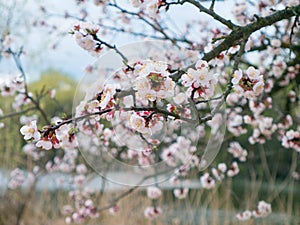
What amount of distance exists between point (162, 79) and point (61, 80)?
12142 millimetres

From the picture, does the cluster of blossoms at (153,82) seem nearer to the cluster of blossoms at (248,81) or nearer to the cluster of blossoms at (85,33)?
the cluster of blossoms at (248,81)

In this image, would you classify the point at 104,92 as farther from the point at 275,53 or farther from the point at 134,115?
the point at 275,53

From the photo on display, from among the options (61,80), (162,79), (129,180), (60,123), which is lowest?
(61,80)

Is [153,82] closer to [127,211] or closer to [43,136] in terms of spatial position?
[43,136]

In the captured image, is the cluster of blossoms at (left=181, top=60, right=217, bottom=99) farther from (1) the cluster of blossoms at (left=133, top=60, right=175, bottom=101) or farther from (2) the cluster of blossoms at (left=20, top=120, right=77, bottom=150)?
(2) the cluster of blossoms at (left=20, top=120, right=77, bottom=150)

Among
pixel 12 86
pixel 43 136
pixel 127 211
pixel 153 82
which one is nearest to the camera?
pixel 153 82

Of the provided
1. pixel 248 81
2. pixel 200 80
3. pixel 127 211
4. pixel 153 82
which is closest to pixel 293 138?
pixel 248 81

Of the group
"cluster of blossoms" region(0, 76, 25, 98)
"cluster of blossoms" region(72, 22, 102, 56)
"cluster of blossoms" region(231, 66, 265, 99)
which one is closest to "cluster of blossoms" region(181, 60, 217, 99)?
"cluster of blossoms" region(231, 66, 265, 99)

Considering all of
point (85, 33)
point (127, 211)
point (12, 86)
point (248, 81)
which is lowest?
point (127, 211)

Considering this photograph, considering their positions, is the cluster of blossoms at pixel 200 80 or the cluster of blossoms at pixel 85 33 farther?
the cluster of blossoms at pixel 85 33

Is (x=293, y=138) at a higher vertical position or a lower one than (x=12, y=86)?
lower

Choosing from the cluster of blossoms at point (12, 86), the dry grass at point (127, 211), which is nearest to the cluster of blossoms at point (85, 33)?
the cluster of blossoms at point (12, 86)

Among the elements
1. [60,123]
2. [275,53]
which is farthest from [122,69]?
[275,53]

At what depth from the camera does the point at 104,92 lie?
39.8 inches
